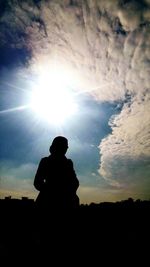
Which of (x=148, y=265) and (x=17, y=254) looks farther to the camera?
(x=17, y=254)

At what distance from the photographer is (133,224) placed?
578 cm

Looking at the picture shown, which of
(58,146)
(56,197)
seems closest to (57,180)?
(56,197)

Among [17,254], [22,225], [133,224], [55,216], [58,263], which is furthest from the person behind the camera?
[22,225]

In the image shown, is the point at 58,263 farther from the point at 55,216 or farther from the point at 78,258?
the point at 55,216

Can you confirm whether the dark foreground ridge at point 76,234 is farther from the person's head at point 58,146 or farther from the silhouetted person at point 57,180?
the person's head at point 58,146

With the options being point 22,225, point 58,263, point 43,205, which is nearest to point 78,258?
point 58,263

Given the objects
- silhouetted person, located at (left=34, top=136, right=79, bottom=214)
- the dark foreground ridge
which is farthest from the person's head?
the dark foreground ridge

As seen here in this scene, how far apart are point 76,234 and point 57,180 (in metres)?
1.07

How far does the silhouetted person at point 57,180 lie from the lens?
4.43 meters

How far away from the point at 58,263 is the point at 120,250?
1457 mm

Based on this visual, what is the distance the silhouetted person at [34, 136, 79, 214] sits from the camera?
174 inches

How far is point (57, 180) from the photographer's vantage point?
4617 millimetres

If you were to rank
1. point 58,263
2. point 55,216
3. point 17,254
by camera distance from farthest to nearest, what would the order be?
point 17,254 → point 55,216 → point 58,263

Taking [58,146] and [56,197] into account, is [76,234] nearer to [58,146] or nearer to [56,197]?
[56,197]
